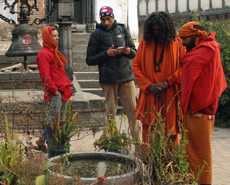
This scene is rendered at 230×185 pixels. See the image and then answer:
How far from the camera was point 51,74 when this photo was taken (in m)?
5.50

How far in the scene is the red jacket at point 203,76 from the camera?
12.7 feet

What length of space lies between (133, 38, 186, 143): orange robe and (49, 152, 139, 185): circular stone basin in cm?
72

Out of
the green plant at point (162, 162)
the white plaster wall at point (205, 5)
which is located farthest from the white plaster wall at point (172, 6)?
the green plant at point (162, 162)

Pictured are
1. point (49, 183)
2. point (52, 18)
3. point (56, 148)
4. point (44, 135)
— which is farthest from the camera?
point (52, 18)


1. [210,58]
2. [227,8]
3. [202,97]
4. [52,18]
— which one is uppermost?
[227,8]

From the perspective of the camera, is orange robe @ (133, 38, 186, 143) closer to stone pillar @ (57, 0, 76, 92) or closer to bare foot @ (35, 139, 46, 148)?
bare foot @ (35, 139, 46, 148)

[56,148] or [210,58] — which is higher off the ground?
[210,58]

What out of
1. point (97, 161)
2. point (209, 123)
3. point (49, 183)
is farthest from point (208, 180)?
point (49, 183)

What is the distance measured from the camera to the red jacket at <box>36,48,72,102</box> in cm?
534

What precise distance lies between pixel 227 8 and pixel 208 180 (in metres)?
22.7

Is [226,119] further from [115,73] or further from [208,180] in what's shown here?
[208,180]

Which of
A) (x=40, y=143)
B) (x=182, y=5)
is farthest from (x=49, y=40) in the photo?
(x=182, y=5)

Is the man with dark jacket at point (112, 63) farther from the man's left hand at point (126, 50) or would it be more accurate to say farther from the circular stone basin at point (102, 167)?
the circular stone basin at point (102, 167)

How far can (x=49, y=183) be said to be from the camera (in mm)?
3152
